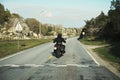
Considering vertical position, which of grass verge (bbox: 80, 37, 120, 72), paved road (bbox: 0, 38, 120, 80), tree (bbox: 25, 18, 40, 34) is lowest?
grass verge (bbox: 80, 37, 120, 72)

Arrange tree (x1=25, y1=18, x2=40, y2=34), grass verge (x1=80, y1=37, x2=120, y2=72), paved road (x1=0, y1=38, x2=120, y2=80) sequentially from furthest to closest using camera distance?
tree (x1=25, y1=18, x2=40, y2=34)
grass verge (x1=80, y1=37, x2=120, y2=72)
paved road (x1=0, y1=38, x2=120, y2=80)

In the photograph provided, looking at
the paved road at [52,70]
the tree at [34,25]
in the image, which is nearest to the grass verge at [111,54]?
the paved road at [52,70]

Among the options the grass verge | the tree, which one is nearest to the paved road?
the grass verge

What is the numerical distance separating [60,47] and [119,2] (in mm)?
22118

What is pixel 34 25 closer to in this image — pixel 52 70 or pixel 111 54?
pixel 111 54

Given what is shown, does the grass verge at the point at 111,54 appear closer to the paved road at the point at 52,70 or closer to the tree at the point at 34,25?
the paved road at the point at 52,70

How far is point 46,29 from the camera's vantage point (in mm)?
141375

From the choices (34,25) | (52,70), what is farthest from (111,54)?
(34,25)

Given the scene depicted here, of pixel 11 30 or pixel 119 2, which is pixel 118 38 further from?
pixel 11 30

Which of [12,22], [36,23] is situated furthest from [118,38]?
[36,23]

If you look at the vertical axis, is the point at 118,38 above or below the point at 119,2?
below

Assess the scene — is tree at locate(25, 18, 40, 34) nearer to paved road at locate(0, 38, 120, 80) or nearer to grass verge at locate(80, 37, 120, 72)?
grass verge at locate(80, 37, 120, 72)

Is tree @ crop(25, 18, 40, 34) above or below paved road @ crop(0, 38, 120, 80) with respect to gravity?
above

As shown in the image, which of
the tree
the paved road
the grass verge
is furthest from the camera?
the tree
